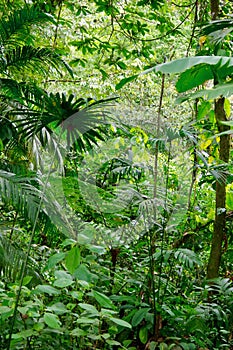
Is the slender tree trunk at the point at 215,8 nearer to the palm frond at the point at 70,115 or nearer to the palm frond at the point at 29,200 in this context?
the palm frond at the point at 70,115

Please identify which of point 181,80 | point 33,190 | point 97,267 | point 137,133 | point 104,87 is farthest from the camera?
point 104,87

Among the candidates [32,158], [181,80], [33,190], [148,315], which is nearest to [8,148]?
[32,158]

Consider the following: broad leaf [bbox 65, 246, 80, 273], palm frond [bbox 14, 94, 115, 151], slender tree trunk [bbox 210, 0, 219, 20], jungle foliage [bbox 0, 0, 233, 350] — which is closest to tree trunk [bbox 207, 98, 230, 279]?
jungle foliage [bbox 0, 0, 233, 350]

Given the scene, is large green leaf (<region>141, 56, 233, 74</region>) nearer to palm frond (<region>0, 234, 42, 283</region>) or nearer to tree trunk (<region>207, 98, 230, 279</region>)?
palm frond (<region>0, 234, 42, 283</region>)

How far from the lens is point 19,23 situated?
2348mm

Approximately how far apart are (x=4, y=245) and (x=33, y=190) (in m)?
0.31

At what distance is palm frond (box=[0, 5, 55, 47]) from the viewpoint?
2320 millimetres

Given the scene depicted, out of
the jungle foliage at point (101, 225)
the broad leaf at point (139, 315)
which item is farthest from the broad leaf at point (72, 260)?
the broad leaf at point (139, 315)

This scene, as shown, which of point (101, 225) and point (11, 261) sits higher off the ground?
point (101, 225)

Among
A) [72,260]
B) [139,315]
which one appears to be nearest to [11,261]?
[139,315]

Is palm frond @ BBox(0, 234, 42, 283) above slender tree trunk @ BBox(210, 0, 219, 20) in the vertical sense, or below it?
below

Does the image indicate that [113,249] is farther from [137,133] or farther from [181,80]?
[181,80]

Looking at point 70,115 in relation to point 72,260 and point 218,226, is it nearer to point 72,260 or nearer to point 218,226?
point 72,260

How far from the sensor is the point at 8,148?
258cm
